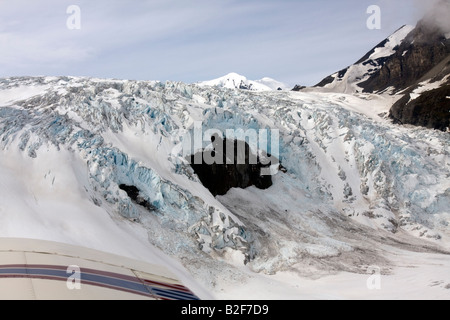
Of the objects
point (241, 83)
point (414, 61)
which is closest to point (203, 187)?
point (414, 61)

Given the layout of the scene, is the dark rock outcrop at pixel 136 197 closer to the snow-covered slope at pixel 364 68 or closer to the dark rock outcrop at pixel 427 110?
the dark rock outcrop at pixel 427 110

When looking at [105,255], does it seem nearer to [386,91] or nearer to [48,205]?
[48,205]

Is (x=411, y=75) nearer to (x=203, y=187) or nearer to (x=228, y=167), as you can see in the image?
(x=228, y=167)

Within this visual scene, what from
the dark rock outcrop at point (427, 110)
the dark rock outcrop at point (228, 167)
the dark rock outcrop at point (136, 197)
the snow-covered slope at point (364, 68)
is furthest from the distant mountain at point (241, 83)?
the dark rock outcrop at point (136, 197)


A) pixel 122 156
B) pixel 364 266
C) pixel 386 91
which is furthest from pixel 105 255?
A: pixel 386 91
